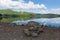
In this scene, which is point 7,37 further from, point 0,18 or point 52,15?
point 52,15

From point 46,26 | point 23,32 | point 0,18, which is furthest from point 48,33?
point 0,18

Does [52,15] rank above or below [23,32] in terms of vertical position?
above

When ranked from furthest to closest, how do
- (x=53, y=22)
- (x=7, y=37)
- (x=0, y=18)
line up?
(x=0, y=18) < (x=53, y=22) < (x=7, y=37)

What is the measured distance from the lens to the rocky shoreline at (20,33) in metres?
6.34

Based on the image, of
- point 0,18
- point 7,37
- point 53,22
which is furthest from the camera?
point 0,18

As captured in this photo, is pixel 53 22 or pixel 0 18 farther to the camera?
pixel 0 18

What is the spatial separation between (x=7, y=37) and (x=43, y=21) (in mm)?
1464

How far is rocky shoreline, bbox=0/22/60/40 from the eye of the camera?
249 inches

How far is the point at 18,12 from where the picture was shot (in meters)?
7.19

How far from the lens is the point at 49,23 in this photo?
6879mm

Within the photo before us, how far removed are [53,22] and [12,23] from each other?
161cm

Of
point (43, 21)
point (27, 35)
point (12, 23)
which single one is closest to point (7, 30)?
point (12, 23)

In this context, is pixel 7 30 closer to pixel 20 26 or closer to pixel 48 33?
pixel 20 26

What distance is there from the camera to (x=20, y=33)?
6.66m
